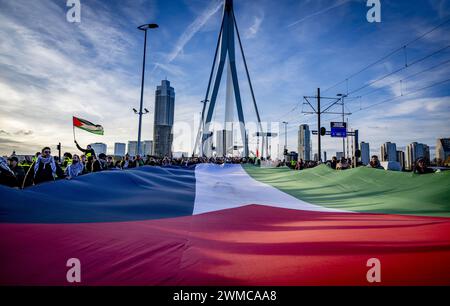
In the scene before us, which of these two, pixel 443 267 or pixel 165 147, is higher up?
pixel 165 147

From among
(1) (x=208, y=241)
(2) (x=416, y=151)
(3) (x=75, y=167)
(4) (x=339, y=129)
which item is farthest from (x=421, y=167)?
(2) (x=416, y=151)

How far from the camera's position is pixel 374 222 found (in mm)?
3252

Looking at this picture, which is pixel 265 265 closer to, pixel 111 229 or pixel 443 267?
pixel 443 267

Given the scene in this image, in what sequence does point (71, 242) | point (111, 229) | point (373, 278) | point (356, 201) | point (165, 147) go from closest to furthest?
point (373, 278)
point (71, 242)
point (111, 229)
point (356, 201)
point (165, 147)

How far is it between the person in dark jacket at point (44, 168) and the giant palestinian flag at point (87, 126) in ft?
30.6

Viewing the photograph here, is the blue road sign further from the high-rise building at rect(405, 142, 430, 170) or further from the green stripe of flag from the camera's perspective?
the high-rise building at rect(405, 142, 430, 170)

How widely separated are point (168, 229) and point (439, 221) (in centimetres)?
354

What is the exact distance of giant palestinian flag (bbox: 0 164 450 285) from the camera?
1.69 m

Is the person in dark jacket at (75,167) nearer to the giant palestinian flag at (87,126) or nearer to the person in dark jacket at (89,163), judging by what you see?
the person in dark jacket at (89,163)

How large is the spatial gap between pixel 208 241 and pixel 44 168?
16.5 ft

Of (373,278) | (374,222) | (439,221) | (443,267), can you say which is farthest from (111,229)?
(439,221)

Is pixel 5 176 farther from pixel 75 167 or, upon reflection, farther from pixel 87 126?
pixel 87 126

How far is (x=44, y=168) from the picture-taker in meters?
5.41

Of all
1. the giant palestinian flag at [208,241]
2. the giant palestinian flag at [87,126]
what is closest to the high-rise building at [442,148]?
the giant palestinian flag at [208,241]
